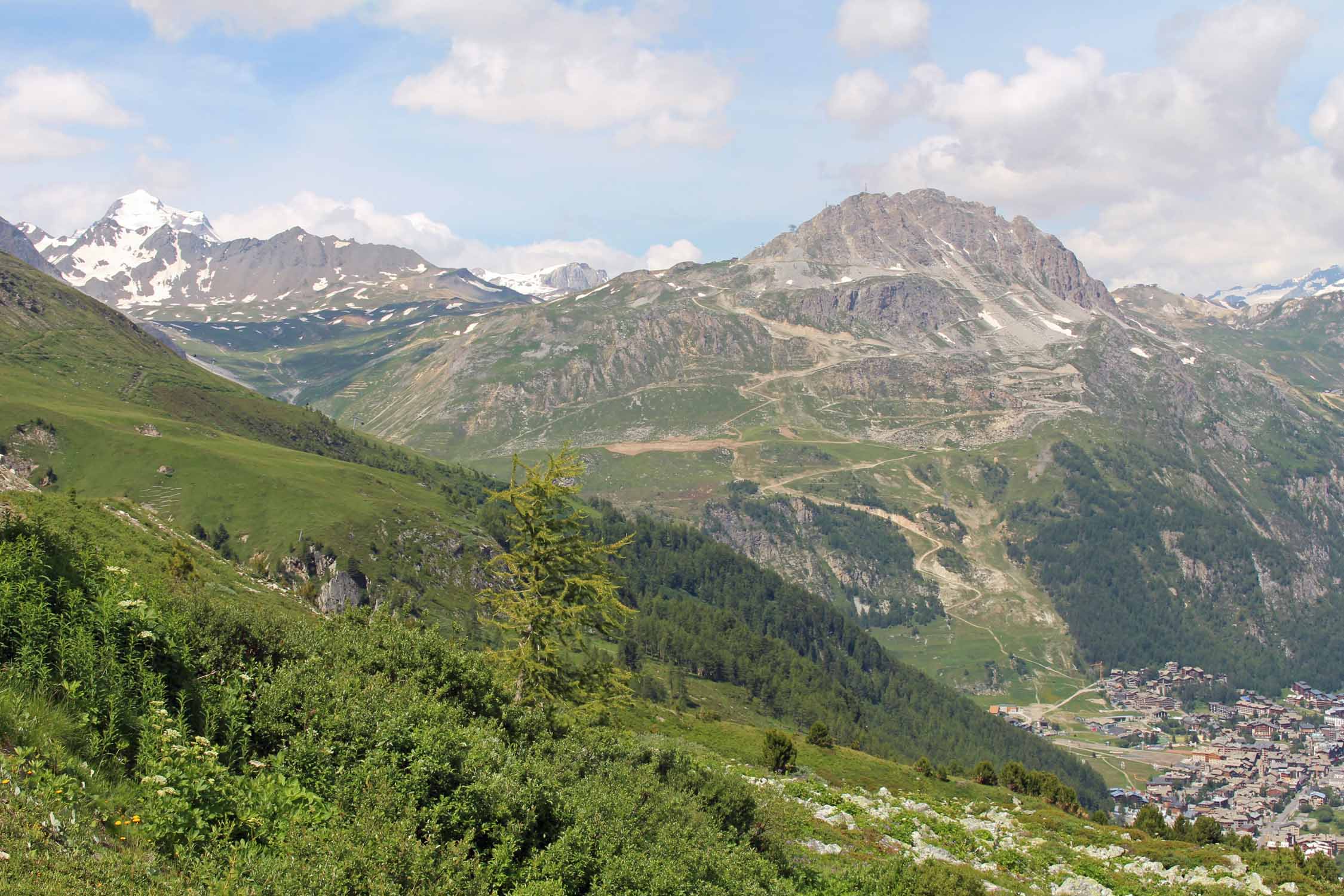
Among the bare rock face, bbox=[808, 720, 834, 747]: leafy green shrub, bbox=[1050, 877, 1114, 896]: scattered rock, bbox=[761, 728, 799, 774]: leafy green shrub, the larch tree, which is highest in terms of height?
the larch tree

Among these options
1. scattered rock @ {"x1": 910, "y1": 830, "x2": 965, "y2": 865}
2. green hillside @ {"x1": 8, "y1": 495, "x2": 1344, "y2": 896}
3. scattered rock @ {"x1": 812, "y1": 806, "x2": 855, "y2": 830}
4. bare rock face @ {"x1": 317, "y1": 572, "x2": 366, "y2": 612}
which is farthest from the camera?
bare rock face @ {"x1": 317, "y1": 572, "x2": 366, "y2": 612}

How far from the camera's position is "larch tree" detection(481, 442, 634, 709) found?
3362cm

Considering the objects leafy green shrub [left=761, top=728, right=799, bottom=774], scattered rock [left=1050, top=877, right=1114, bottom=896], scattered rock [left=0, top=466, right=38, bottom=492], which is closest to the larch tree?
scattered rock [left=1050, top=877, right=1114, bottom=896]

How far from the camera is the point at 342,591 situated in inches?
6004

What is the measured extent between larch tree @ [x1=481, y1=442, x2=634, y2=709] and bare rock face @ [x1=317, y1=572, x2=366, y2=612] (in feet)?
404

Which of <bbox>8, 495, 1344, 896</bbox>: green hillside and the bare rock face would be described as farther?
the bare rock face

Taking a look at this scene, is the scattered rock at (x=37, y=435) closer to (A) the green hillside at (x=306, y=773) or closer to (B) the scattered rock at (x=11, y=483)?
(B) the scattered rock at (x=11, y=483)

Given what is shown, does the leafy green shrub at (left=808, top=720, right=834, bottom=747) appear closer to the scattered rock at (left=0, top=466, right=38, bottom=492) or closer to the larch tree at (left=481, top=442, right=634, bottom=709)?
the larch tree at (left=481, top=442, right=634, bottom=709)

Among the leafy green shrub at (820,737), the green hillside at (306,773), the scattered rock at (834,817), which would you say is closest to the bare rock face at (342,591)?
the leafy green shrub at (820,737)

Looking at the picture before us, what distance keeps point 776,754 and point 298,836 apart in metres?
49.8

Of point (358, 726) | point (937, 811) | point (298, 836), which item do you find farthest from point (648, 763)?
point (937, 811)

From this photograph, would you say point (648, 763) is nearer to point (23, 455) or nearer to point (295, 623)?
point (295, 623)

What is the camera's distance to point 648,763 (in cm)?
2275

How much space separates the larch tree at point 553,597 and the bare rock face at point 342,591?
123m
